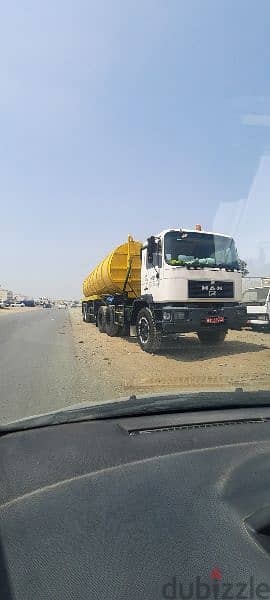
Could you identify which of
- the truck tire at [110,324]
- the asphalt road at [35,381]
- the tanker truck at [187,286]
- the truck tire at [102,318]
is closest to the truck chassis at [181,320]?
the tanker truck at [187,286]

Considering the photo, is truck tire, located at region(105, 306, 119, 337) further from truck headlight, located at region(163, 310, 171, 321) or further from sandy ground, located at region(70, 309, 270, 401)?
truck headlight, located at region(163, 310, 171, 321)

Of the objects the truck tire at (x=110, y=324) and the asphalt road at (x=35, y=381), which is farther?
the truck tire at (x=110, y=324)

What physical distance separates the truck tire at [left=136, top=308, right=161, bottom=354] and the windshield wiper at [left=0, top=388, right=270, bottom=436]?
7026mm

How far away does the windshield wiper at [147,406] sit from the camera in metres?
3.11

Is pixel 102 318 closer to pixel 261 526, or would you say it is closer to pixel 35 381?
pixel 35 381

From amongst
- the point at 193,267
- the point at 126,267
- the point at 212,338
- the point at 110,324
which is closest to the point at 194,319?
the point at 193,267

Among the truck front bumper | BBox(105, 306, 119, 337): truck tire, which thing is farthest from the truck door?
BBox(105, 306, 119, 337): truck tire

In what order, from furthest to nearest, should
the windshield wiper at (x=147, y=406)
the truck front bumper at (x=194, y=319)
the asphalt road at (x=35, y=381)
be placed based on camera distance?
the truck front bumper at (x=194, y=319)
the asphalt road at (x=35, y=381)
the windshield wiper at (x=147, y=406)

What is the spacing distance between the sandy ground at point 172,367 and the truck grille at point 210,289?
1.49 metres

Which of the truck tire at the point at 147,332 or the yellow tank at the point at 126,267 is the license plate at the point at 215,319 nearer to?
the truck tire at the point at 147,332

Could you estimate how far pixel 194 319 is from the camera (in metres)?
10.4

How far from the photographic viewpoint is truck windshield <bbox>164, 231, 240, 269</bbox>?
10802 mm

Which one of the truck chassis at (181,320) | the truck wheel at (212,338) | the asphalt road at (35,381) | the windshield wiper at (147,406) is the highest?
→ the truck chassis at (181,320)

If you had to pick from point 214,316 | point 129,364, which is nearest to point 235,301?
point 214,316
